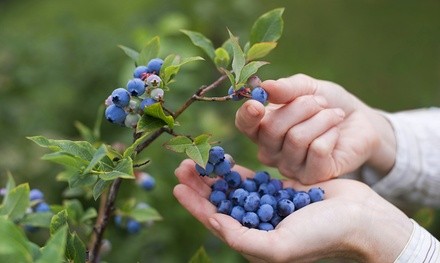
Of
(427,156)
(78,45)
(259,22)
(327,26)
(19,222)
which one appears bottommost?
(327,26)

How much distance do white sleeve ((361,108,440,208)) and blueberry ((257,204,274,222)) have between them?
0.58 m

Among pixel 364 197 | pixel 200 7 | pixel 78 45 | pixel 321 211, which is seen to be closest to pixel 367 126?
pixel 364 197

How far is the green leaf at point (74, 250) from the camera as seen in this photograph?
2.94 ft

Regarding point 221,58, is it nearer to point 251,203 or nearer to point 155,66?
point 155,66

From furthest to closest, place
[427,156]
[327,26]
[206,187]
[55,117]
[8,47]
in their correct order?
1. [327,26]
2. [8,47]
3. [55,117]
4. [427,156]
5. [206,187]

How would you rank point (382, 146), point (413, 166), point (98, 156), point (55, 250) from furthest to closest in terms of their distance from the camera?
point (413, 166)
point (382, 146)
point (98, 156)
point (55, 250)

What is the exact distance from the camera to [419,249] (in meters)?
1.13

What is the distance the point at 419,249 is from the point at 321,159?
24cm

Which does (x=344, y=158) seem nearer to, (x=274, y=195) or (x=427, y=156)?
(x=274, y=195)

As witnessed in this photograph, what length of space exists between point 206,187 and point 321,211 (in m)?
0.24

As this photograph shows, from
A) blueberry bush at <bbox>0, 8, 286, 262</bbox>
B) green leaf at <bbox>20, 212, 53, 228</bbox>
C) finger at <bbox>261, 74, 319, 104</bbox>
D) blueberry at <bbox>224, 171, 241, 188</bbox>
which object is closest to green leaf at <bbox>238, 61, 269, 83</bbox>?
blueberry bush at <bbox>0, 8, 286, 262</bbox>

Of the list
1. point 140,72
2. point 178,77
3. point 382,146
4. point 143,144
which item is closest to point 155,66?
point 140,72

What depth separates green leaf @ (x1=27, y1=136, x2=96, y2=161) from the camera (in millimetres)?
906

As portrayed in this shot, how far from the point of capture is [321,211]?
3.44ft
